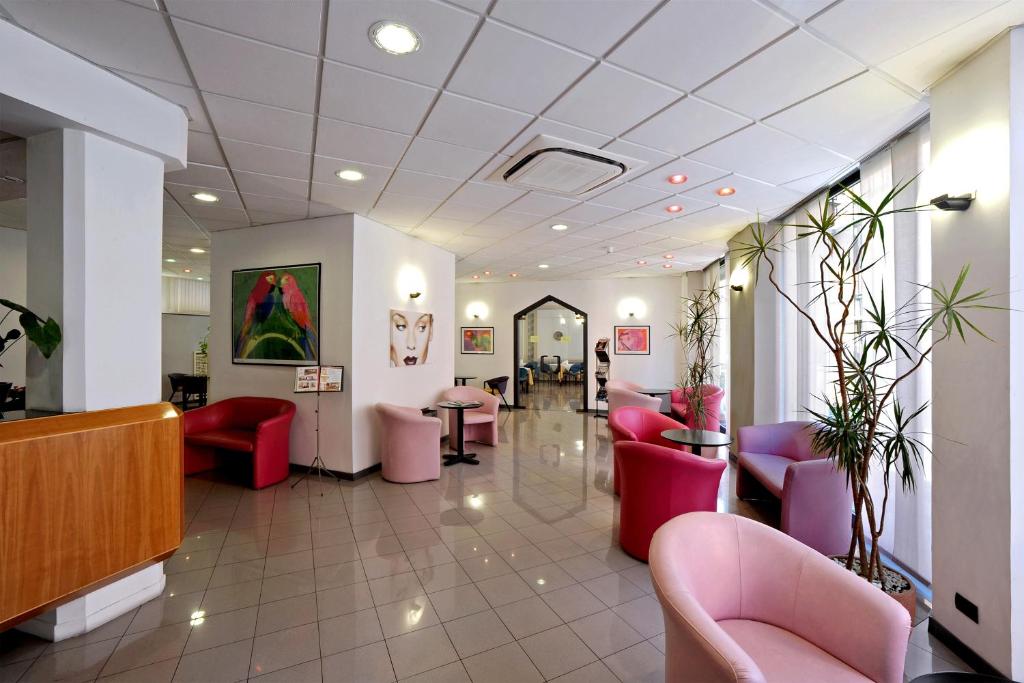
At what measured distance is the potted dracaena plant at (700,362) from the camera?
6141 mm

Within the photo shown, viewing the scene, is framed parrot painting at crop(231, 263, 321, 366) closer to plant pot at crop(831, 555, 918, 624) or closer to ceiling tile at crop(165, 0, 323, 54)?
ceiling tile at crop(165, 0, 323, 54)

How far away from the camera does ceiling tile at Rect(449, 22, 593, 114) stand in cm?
207

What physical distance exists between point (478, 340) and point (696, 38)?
931 cm

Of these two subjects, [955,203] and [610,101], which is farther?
[610,101]

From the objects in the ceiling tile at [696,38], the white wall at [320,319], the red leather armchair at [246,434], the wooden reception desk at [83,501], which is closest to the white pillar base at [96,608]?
the wooden reception desk at [83,501]

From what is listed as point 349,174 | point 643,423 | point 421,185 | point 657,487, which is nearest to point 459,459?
point 643,423

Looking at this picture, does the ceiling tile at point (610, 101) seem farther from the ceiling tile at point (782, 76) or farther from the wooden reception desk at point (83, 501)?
the wooden reception desk at point (83, 501)

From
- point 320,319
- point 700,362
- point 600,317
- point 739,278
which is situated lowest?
point 700,362

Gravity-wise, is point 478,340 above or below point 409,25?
below

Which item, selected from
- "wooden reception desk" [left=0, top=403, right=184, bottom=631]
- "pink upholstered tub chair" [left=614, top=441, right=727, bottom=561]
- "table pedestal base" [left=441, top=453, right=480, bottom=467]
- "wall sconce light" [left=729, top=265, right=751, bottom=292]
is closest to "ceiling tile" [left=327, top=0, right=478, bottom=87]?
"wooden reception desk" [left=0, top=403, right=184, bottom=631]

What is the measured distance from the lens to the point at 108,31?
2.01 metres

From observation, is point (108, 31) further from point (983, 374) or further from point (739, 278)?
point (739, 278)

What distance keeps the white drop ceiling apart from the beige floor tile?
3.05 meters

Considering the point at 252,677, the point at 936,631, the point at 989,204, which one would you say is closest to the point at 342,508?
the point at 252,677
